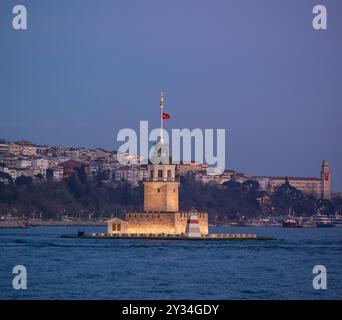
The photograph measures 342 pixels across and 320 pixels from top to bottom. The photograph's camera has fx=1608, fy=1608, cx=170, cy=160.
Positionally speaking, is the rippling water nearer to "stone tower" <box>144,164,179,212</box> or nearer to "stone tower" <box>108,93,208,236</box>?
"stone tower" <box>108,93,208,236</box>

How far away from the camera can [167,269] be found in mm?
75312

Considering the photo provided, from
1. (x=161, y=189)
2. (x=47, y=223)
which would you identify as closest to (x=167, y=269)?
(x=161, y=189)

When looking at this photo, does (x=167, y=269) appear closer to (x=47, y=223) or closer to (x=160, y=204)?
(x=160, y=204)

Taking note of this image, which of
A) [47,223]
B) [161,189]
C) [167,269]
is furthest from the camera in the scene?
[47,223]

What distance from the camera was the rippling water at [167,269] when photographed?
62.5 meters

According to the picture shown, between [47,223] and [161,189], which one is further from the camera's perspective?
[47,223]

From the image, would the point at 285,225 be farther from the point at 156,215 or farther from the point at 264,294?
the point at 264,294

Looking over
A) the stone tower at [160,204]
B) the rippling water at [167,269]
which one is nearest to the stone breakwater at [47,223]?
the stone tower at [160,204]

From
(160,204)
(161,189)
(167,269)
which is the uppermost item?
(161,189)

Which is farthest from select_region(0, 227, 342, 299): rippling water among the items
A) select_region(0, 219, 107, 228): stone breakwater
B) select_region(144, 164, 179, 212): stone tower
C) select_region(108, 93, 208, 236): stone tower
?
select_region(0, 219, 107, 228): stone breakwater

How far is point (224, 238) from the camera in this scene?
107000 millimetres

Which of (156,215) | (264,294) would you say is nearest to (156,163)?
(156,215)

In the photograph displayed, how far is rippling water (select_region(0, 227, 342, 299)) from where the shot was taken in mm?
62469

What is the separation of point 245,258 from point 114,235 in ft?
73.8
